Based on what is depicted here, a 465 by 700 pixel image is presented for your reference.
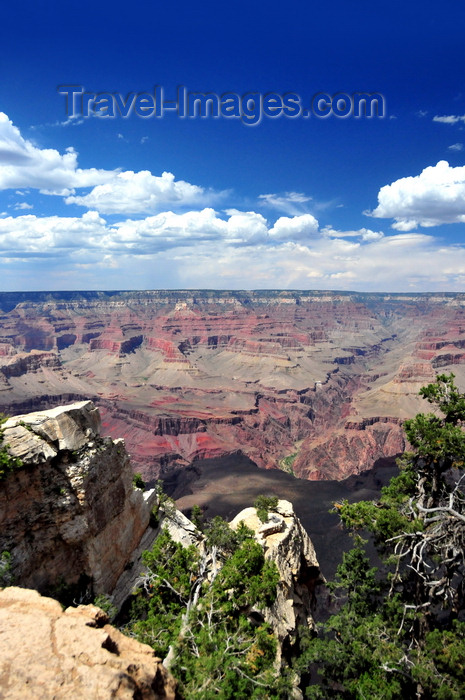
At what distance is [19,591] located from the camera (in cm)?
982

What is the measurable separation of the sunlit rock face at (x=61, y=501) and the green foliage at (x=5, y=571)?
1.73ft

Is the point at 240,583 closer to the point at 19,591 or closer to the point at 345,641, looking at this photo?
the point at 345,641

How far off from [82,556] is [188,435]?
301 feet

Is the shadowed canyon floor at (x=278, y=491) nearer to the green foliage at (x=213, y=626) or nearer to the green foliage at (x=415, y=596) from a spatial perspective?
the green foliage at (x=415, y=596)

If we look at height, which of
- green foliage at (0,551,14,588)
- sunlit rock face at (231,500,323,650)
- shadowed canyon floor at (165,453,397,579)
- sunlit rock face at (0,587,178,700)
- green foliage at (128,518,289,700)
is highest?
sunlit rock face at (0,587,178,700)

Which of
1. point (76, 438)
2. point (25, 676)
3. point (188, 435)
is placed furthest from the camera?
point (188, 435)

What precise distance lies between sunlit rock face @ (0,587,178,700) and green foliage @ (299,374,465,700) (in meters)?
9.78

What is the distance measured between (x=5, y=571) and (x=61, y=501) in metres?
3.45

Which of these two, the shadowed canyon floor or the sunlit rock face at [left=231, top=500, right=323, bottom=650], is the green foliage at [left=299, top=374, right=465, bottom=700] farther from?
the shadowed canyon floor

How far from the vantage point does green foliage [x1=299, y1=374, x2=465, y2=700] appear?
1411cm

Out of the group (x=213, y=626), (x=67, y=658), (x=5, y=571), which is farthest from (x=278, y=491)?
(x=67, y=658)

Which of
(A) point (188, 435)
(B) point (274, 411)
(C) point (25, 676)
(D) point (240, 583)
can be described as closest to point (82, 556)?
(D) point (240, 583)

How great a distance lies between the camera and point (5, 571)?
50.4ft

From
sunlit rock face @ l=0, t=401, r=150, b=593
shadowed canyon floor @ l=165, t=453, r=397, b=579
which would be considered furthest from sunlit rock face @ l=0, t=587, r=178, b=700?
shadowed canyon floor @ l=165, t=453, r=397, b=579
